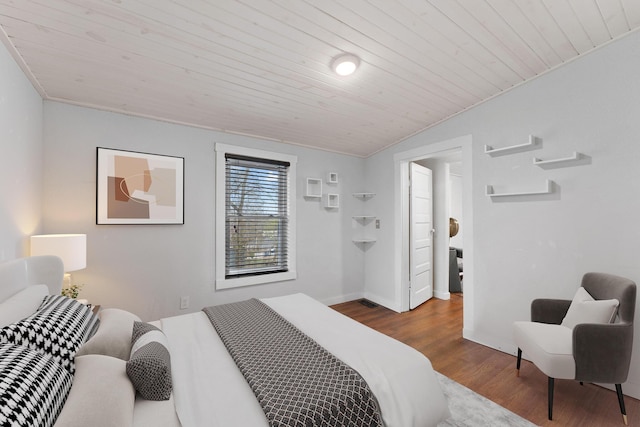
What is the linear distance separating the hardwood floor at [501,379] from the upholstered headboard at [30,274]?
2985 mm

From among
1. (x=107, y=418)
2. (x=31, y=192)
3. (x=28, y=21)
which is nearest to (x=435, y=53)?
(x=28, y=21)

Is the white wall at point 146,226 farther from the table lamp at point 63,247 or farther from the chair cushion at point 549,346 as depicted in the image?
the chair cushion at point 549,346

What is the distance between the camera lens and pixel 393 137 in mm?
3820

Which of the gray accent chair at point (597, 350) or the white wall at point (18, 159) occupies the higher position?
the white wall at point (18, 159)

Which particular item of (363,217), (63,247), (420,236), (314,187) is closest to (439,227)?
(420,236)

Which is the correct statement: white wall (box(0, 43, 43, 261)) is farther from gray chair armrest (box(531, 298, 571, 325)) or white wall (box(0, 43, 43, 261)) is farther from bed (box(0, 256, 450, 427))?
gray chair armrest (box(531, 298, 571, 325))

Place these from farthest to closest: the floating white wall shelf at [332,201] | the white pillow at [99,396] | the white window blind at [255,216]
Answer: the floating white wall shelf at [332,201] → the white window blind at [255,216] → the white pillow at [99,396]

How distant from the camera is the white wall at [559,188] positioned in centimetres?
217

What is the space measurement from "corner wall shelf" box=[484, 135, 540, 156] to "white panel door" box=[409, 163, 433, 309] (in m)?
1.20

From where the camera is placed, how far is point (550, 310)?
91.5 inches

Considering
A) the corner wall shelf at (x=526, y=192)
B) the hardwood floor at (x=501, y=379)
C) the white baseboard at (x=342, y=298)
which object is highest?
the corner wall shelf at (x=526, y=192)

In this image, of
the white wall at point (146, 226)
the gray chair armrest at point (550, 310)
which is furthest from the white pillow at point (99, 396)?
the gray chair armrest at point (550, 310)

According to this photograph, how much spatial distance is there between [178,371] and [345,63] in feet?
7.55

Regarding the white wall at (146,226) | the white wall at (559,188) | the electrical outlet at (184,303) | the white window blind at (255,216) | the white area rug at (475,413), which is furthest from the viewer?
the white window blind at (255,216)
